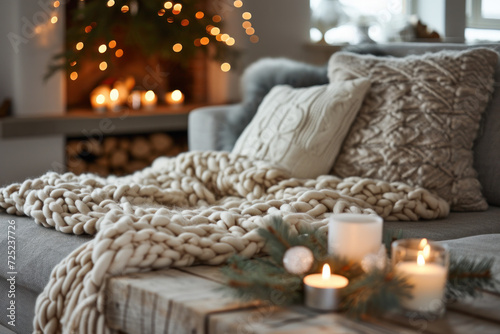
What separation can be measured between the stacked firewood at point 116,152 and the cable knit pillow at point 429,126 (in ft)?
6.68

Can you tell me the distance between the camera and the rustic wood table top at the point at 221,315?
0.80 meters

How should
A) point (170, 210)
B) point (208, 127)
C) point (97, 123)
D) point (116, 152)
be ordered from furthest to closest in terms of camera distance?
point (116, 152)
point (97, 123)
point (208, 127)
point (170, 210)

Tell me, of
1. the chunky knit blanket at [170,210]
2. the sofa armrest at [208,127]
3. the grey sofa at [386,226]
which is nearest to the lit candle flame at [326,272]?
the chunky knit blanket at [170,210]

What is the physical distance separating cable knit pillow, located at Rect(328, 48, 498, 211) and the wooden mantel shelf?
1841mm

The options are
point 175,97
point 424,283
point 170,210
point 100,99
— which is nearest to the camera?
point 424,283

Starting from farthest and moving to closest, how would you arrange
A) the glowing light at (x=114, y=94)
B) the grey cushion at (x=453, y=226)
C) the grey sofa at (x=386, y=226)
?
1. the glowing light at (x=114, y=94)
2. the grey cushion at (x=453, y=226)
3. the grey sofa at (x=386, y=226)

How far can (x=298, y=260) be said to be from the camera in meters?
0.89

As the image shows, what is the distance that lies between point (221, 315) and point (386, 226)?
0.69 m

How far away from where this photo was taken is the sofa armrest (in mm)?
2104

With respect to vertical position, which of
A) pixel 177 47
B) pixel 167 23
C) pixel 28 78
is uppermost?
pixel 167 23

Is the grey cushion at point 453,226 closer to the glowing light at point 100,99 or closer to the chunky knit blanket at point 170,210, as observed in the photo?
the chunky knit blanket at point 170,210

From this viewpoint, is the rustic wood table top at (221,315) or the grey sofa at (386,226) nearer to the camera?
the rustic wood table top at (221,315)

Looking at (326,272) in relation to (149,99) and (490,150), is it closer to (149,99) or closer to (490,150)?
(490,150)

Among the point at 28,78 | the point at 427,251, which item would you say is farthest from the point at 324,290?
the point at 28,78
